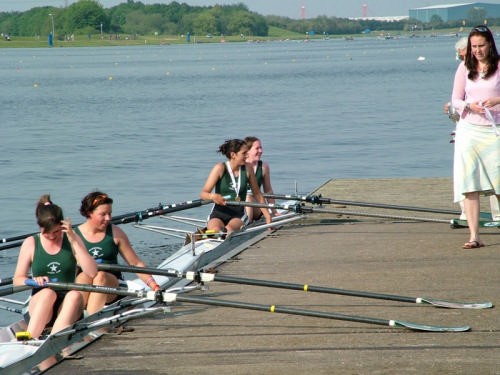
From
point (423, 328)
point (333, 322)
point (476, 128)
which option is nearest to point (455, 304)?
point (423, 328)

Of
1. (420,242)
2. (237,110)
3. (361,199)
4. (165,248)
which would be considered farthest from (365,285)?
(237,110)

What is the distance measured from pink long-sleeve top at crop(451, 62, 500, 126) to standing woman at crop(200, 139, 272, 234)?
2762 mm

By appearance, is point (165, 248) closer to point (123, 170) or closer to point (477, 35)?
point (477, 35)

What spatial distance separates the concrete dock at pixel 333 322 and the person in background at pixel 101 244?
36cm

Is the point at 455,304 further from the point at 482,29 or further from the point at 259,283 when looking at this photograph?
the point at 482,29

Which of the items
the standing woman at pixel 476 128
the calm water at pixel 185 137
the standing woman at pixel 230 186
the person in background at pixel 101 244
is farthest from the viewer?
the calm water at pixel 185 137

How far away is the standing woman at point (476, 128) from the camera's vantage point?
29.9ft

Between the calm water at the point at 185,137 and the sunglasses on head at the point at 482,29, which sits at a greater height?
the sunglasses on head at the point at 482,29

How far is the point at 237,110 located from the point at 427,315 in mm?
38771

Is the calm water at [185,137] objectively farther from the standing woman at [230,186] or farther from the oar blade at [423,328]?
the oar blade at [423,328]

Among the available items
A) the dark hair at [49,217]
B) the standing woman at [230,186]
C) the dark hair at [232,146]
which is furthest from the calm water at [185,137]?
the dark hair at [49,217]

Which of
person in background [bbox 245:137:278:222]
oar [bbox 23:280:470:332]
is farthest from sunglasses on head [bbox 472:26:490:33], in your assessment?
person in background [bbox 245:137:278:222]

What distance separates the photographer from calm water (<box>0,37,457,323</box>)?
21391mm

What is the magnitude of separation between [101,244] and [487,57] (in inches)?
154
